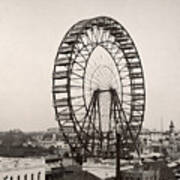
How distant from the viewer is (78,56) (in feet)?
27.6

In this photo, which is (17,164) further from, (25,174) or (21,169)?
(25,174)

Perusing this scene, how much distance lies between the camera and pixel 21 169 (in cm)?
890

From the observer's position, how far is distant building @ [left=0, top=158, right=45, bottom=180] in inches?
331

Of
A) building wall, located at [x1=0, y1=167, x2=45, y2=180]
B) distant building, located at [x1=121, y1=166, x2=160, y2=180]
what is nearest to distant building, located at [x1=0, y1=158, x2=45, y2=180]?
building wall, located at [x1=0, y1=167, x2=45, y2=180]

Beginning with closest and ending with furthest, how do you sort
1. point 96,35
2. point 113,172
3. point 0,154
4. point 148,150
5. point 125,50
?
1. point 96,35
2. point 125,50
3. point 113,172
4. point 0,154
5. point 148,150

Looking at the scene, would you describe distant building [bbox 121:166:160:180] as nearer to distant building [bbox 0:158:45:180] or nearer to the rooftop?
distant building [bbox 0:158:45:180]

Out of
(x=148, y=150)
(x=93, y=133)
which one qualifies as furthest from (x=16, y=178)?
(x=148, y=150)


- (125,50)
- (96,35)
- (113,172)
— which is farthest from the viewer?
(113,172)

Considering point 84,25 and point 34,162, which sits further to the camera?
point 34,162

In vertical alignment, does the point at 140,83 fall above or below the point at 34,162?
above

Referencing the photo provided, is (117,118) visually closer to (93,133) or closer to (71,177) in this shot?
(93,133)

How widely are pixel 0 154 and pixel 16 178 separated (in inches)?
137

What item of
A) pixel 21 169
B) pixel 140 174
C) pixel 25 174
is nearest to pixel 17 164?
pixel 21 169

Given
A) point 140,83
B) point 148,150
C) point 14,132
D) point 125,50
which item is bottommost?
point 148,150
